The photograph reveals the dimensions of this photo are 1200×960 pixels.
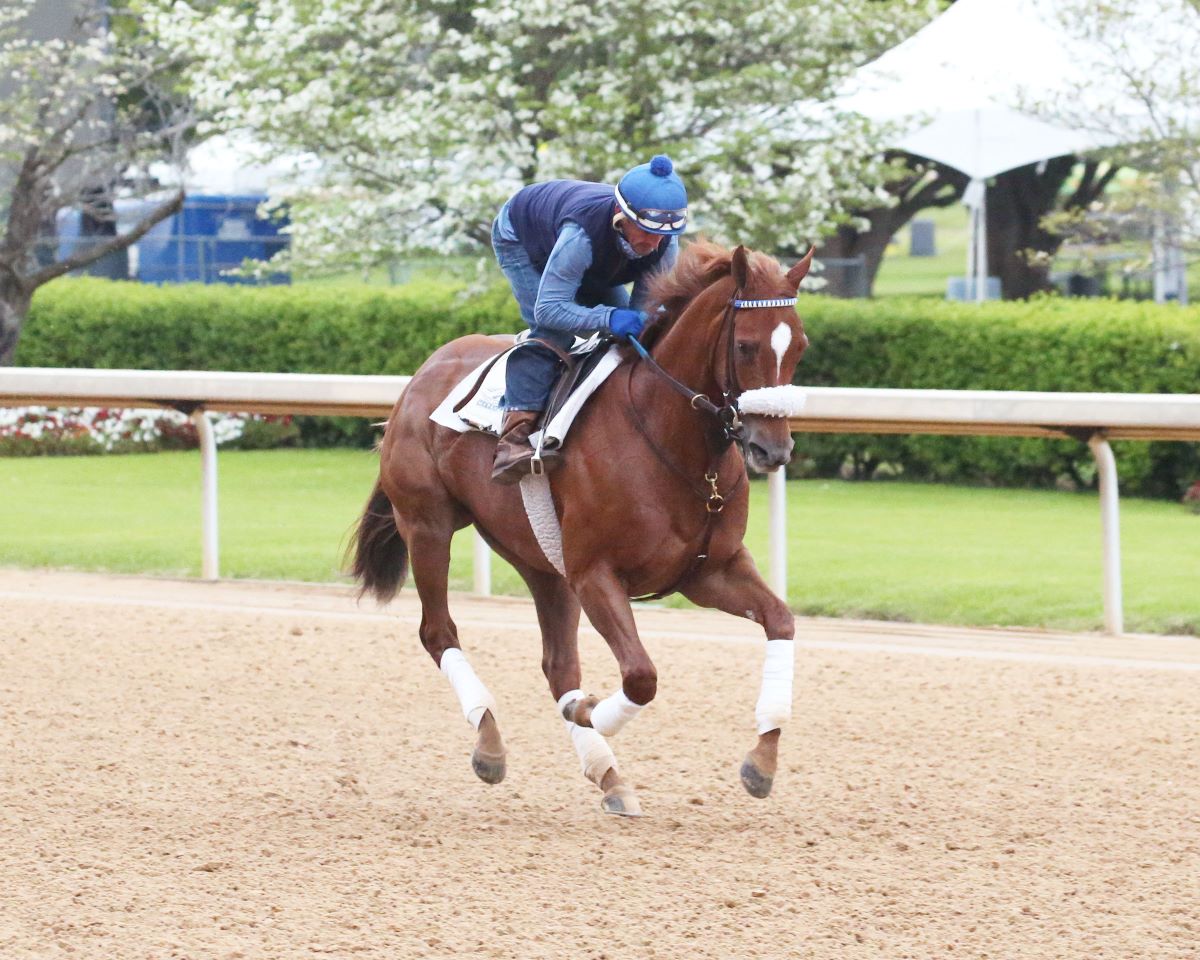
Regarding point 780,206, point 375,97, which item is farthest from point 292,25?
point 780,206

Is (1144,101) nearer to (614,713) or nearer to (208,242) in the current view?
(614,713)

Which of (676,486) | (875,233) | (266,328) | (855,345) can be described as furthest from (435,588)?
(875,233)

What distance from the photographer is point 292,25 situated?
13117 millimetres

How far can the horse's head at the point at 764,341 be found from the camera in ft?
14.1

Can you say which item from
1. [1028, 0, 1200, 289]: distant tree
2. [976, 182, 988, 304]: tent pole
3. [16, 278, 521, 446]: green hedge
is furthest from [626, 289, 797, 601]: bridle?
[976, 182, 988, 304]: tent pole

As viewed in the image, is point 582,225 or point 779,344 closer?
point 779,344

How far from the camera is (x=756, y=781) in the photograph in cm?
462

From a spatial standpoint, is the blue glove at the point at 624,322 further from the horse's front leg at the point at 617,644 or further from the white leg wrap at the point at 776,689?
the white leg wrap at the point at 776,689

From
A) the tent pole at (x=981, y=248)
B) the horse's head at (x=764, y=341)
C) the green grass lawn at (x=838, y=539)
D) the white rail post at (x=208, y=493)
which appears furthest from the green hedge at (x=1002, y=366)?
the horse's head at (x=764, y=341)

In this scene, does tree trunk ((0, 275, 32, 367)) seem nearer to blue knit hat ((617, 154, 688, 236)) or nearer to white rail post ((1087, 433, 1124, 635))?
white rail post ((1087, 433, 1124, 635))

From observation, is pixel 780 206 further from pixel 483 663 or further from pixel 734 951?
pixel 734 951

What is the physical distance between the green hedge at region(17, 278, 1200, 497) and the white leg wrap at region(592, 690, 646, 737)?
7460 millimetres

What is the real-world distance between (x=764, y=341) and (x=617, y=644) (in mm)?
927

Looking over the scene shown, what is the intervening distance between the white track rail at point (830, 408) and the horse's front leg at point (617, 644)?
2448 millimetres
